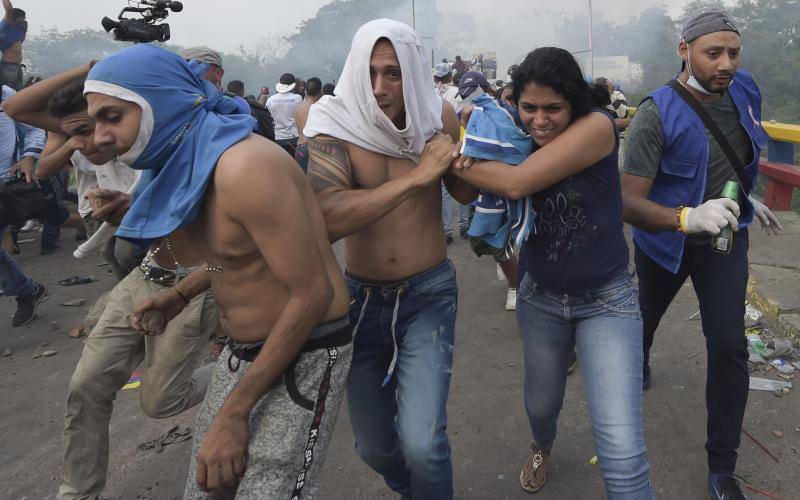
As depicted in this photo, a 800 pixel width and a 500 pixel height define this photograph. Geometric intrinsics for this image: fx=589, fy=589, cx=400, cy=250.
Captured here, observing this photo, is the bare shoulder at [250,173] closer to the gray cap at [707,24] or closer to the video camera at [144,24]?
the gray cap at [707,24]

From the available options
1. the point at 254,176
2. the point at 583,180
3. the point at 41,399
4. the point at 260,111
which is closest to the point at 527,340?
the point at 583,180

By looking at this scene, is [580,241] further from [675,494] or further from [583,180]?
[675,494]

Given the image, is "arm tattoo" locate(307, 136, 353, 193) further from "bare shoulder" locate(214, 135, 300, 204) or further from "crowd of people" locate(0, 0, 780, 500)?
"bare shoulder" locate(214, 135, 300, 204)

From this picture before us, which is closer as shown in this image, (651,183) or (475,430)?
(651,183)

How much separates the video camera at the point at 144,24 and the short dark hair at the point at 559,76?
10.1 ft

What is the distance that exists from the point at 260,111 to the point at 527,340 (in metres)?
2.68

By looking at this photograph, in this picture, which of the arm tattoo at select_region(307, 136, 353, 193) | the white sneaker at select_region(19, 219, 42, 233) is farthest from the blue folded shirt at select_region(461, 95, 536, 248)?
the white sneaker at select_region(19, 219, 42, 233)

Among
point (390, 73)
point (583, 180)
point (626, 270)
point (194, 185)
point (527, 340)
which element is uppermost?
point (390, 73)

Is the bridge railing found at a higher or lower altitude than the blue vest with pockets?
lower

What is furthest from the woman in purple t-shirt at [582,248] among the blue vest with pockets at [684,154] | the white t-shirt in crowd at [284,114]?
the white t-shirt in crowd at [284,114]

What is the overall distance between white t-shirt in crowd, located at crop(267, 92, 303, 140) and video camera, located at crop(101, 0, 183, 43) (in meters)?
5.00

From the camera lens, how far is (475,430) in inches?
131

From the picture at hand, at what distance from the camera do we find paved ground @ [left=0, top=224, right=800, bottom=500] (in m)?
2.87

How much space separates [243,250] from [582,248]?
1.20 m
